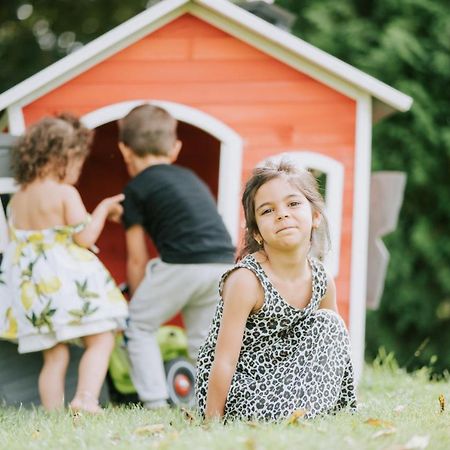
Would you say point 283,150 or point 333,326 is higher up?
point 283,150

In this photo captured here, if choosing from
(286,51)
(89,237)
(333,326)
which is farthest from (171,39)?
(333,326)

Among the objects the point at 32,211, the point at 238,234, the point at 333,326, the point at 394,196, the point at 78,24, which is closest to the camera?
the point at 333,326

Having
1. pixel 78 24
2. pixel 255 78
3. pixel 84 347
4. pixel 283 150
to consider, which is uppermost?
pixel 78 24

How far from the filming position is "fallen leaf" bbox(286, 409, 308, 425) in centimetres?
357

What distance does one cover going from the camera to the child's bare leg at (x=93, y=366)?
195 inches

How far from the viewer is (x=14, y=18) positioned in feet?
42.0

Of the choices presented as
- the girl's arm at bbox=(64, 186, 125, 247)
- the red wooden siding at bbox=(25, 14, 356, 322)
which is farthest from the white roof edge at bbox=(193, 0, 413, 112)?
the girl's arm at bbox=(64, 186, 125, 247)

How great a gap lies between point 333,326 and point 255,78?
2598 mm

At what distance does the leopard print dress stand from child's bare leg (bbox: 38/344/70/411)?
1.27 m

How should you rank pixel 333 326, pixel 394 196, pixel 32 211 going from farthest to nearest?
pixel 394 196 < pixel 32 211 < pixel 333 326

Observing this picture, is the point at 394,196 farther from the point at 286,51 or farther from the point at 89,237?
the point at 89,237

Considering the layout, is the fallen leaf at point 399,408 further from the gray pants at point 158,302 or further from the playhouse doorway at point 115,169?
the playhouse doorway at point 115,169

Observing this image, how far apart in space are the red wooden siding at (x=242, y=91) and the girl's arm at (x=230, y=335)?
2307mm

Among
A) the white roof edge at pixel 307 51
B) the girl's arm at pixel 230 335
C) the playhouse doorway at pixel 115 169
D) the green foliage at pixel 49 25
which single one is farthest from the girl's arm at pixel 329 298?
the green foliage at pixel 49 25
